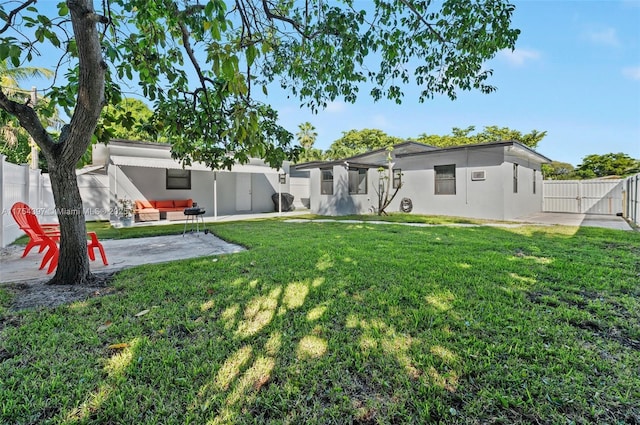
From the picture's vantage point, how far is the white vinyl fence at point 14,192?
21.1 ft

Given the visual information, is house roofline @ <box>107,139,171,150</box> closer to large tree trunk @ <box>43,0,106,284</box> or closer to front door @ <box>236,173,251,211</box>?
front door @ <box>236,173,251,211</box>

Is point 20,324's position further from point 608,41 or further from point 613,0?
point 608,41

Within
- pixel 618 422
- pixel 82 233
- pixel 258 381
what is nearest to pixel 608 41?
pixel 618 422

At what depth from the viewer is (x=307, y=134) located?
3434cm

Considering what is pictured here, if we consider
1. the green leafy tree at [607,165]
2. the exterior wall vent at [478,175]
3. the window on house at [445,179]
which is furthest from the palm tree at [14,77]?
the green leafy tree at [607,165]

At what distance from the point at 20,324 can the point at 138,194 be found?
39.1 ft

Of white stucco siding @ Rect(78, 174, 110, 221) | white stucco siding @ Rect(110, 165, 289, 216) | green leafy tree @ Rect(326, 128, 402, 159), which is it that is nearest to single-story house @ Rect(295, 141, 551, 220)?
white stucco siding @ Rect(110, 165, 289, 216)

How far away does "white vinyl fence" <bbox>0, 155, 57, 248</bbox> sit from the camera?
6445 mm

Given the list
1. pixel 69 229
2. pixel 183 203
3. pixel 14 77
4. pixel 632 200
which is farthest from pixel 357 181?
pixel 14 77

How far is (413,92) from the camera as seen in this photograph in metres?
5.96

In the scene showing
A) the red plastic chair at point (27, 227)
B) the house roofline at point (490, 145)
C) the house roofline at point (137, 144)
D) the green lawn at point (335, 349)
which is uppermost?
the house roofline at point (137, 144)

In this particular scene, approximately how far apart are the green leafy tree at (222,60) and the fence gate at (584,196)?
1454 centimetres

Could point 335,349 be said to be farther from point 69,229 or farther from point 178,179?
point 178,179

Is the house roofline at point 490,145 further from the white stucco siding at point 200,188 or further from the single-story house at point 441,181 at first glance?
the white stucco siding at point 200,188
